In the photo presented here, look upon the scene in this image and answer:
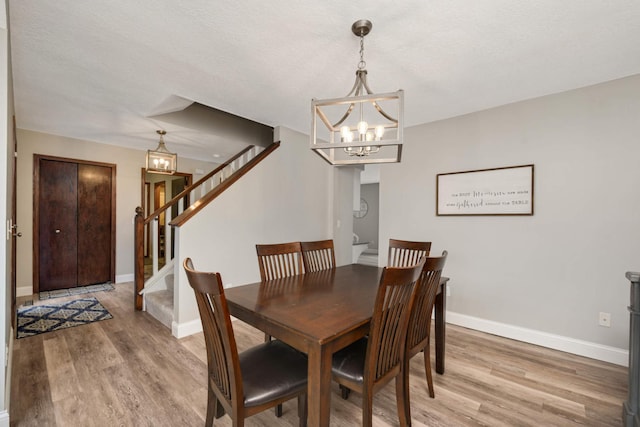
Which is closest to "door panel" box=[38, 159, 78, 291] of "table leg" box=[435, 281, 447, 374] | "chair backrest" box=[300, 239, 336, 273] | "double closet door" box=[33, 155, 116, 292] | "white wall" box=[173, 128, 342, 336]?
"double closet door" box=[33, 155, 116, 292]

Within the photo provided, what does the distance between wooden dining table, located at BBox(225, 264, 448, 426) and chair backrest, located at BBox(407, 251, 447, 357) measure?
27cm

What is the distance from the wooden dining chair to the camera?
1.56 m

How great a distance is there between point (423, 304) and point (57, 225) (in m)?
5.25

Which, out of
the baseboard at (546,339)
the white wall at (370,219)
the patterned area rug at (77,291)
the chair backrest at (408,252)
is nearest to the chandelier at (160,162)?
the patterned area rug at (77,291)

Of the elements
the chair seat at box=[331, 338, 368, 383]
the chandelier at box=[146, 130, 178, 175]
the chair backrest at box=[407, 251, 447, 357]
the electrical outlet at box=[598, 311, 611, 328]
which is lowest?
the electrical outlet at box=[598, 311, 611, 328]

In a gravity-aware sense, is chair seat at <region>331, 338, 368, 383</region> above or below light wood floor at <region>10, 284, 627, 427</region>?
above

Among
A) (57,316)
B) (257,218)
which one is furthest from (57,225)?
(257,218)

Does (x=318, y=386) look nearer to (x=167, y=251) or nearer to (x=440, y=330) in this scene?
(x=440, y=330)

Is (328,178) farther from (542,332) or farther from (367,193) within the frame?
(367,193)

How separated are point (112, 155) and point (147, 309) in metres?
2.79

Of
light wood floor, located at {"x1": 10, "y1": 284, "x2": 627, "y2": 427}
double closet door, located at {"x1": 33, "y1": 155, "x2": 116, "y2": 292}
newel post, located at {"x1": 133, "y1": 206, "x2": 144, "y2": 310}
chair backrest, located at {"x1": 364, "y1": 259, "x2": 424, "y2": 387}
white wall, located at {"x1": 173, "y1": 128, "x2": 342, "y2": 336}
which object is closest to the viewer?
chair backrest, located at {"x1": 364, "y1": 259, "x2": 424, "y2": 387}

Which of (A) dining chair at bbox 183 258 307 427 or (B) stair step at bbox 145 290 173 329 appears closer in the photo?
(A) dining chair at bbox 183 258 307 427

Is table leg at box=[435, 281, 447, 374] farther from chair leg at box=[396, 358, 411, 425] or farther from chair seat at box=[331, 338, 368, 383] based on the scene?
chair seat at box=[331, 338, 368, 383]

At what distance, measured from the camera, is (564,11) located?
5.23ft
